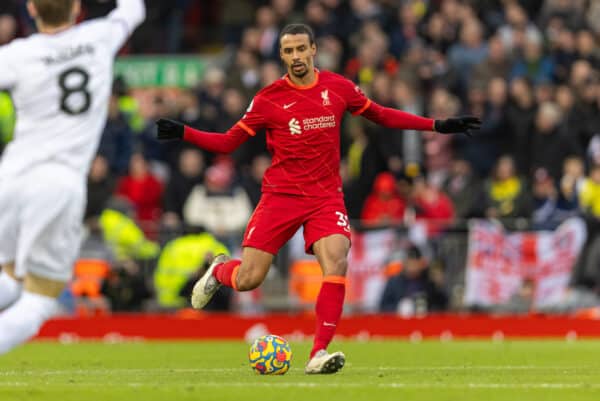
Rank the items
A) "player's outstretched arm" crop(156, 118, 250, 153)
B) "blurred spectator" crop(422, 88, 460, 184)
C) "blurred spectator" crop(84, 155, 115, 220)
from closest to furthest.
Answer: "player's outstretched arm" crop(156, 118, 250, 153)
"blurred spectator" crop(84, 155, 115, 220)
"blurred spectator" crop(422, 88, 460, 184)

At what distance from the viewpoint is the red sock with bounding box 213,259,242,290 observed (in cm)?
1195

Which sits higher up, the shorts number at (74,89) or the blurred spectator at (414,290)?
the shorts number at (74,89)

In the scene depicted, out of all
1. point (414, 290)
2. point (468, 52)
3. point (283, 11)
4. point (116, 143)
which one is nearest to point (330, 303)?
point (414, 290)

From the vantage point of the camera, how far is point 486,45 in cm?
2167

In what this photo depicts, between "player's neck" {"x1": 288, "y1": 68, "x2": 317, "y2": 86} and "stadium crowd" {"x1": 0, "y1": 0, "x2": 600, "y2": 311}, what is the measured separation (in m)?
7.62

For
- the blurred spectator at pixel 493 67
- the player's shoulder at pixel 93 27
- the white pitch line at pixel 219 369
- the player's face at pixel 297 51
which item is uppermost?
the player's shoulder at pixel 93 27

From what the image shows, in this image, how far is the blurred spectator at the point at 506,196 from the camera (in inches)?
754

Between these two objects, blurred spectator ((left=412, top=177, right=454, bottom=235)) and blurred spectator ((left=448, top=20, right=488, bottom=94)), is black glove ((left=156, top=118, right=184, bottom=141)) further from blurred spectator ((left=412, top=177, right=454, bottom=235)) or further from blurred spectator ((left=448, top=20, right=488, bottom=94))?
blurred spectator ((left=448, top=20, right=488, bottom=94))

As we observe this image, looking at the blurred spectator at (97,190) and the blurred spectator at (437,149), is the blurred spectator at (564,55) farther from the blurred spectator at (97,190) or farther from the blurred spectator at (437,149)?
the blurred spectator at (97,190)

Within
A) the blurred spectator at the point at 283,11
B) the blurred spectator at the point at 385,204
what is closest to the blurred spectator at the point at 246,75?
the blurred spectator at the point at 283,11

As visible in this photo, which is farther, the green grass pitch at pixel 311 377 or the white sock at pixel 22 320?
the green grass pitch at pixel 311 377

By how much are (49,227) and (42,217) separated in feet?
0.27

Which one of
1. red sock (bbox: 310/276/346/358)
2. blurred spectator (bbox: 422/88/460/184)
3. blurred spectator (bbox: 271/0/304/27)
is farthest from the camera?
blurred spectator (bbox: 271/0/304/27)

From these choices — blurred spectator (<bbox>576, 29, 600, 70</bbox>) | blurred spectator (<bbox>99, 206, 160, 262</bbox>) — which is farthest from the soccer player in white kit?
blurred spectator (<bbox>576, 29, 600, 70</bbox>)
